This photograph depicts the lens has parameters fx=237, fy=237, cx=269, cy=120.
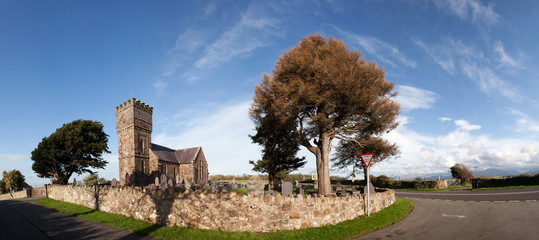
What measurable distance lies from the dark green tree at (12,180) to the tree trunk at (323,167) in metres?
72.5

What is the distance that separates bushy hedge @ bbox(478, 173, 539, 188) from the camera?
83.3 feet

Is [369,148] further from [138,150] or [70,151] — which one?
[70,151]

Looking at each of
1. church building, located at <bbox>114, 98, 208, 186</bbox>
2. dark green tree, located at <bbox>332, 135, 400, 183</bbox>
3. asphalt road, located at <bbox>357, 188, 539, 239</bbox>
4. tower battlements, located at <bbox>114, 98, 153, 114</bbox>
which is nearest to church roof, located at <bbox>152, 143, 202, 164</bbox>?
church building, located at <bbox>114, 98, 208, 186</bbox>

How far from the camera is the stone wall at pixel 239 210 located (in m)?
8.98

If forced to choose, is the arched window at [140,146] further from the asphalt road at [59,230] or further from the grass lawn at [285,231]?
the grass lawn at [285,231]

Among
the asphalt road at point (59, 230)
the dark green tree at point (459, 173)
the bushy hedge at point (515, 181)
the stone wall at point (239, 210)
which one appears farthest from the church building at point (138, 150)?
the dark green tree at point (459, 173)

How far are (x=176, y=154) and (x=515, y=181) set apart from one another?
2122 inches

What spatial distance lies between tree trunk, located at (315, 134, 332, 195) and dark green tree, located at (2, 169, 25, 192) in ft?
238

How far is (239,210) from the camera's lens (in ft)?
29.6

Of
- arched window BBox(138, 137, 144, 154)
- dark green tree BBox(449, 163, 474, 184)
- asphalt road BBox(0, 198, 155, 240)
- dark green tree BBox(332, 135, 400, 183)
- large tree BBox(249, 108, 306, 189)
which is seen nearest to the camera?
asphalt road BBox(0, 198, 155, 240)

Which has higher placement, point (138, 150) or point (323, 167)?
point (138, 150)

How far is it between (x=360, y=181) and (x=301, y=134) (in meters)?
28.0

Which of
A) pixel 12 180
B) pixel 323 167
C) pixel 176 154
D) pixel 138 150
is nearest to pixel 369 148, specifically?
pixel 323 167

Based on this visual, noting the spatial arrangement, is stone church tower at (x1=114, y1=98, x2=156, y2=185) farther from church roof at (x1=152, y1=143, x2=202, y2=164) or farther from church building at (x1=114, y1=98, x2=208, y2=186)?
church roof at (x1=152, y1=143, x2=202, y2=164)
